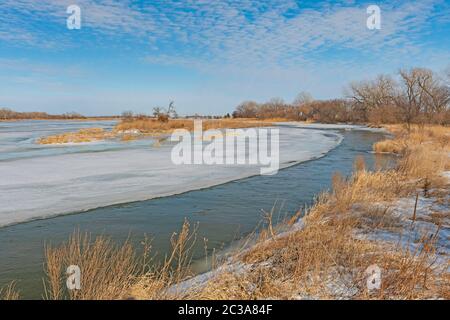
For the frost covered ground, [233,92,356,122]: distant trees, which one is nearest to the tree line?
[233,92,356,122]: distant trees

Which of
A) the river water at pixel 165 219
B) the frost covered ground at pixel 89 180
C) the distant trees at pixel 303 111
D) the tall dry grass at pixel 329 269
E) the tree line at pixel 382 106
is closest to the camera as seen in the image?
the tall dry grass at pixel 329 269

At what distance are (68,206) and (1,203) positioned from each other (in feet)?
5.26

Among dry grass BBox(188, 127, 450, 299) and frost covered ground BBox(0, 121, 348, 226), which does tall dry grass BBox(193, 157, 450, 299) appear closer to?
dry grass BBox(188, 127, 450, 299)

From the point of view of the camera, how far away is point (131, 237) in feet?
18.9

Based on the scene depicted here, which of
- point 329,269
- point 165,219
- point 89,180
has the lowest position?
point 165,219

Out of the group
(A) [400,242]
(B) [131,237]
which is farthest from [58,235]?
(A) [400,242]

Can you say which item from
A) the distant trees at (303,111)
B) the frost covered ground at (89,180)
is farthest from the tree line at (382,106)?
the frost covered ground at (89,180)

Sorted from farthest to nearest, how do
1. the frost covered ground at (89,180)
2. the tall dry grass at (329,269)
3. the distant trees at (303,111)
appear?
the distant trees at (303,111) → the frost covered ground at (89,180) → the tall dry grass at (329,269)

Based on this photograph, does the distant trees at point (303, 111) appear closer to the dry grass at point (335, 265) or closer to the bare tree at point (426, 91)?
the bare tree at point (426, 91)

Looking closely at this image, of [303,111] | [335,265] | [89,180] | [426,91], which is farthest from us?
[303,111]

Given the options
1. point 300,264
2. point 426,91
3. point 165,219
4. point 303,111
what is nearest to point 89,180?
point 165,219

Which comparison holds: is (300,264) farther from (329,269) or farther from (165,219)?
(165,219)

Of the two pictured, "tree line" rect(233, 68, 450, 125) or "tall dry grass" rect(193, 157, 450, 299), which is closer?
"tall dry grass" rect(193, 157, 450, 299)
